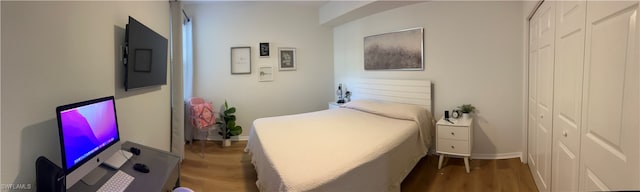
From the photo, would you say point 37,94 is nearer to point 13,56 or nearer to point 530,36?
point 13,56

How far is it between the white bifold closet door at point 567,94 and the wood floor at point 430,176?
0.76 metres

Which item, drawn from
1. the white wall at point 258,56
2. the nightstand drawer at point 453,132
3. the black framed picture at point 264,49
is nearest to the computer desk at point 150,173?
the nightstand drawer at point 453,132

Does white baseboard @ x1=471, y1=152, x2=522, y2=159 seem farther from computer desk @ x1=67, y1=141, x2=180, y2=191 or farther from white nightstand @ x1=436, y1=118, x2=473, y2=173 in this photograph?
computer desk @ x1=67, y1=141, x2=180, y2=191

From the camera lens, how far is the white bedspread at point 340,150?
179 cm

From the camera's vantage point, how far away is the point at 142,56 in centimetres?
232

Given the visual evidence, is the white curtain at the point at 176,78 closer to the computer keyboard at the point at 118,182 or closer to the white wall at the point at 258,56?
the white wall at the point at 258,56

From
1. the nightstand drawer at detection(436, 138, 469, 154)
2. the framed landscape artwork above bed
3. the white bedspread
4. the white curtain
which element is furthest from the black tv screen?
the nightstand drawer at detection(436, 138, 469, 154)

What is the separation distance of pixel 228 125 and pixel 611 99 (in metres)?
4.24

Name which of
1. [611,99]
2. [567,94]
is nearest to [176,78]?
[567,94]

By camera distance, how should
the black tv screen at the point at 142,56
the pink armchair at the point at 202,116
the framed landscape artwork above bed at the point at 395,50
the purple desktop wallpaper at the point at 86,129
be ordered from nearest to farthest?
the purple desktop wallpaper at the point at 86,129
the black tv screen at the point at 142,56
the framed landscape artwork above bed at the point at 395,50
the pink armchair at the point at 202,116

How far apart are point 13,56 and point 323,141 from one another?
1.81 m

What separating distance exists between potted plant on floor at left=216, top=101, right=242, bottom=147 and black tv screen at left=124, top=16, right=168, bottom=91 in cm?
179

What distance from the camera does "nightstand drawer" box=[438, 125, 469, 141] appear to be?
300cm

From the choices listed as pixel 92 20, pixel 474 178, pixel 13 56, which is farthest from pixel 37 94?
pixel 474 178
